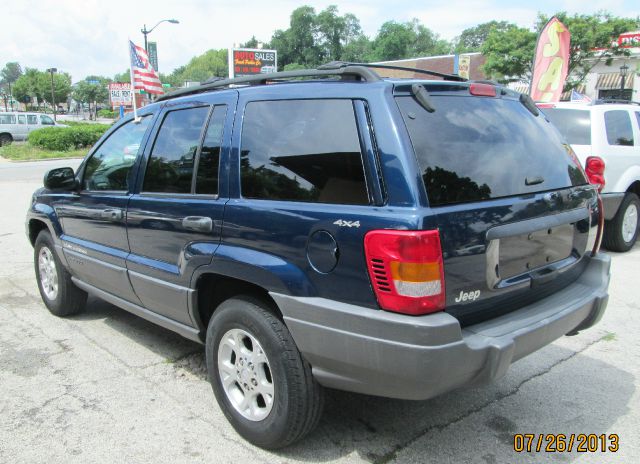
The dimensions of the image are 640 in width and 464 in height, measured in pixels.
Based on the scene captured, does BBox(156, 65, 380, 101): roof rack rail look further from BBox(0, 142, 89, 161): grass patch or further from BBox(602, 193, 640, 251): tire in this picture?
BBox(0, 142, 89, 161): grass patch

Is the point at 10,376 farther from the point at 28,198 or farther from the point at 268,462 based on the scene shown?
the point at 28,198

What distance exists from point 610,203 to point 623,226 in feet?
1.46

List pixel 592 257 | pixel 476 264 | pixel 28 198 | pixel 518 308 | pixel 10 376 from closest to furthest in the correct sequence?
pixel 476 264
pixel 518 308
pixel 592 257
pixel 10 376
pixel 28 198

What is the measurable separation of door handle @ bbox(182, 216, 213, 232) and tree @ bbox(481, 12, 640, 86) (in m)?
28.8

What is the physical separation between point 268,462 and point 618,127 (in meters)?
6.58

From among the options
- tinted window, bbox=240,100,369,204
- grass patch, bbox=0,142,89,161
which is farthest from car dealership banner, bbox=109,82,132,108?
tinted window, bbox=240,100,369,204

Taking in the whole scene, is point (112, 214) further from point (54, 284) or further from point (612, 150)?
point (612, 150)

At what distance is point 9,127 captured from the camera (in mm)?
29516

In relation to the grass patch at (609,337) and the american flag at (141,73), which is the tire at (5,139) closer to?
the american flag at (141,73)

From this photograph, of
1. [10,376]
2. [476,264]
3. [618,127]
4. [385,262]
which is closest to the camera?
[385,262]

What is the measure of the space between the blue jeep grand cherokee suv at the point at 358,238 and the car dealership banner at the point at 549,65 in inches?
399

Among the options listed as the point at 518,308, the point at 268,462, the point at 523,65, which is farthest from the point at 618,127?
the point at 523,65

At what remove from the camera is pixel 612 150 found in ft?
22.6

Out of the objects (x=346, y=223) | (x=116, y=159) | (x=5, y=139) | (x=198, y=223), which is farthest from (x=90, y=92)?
(x=346, y=223)
